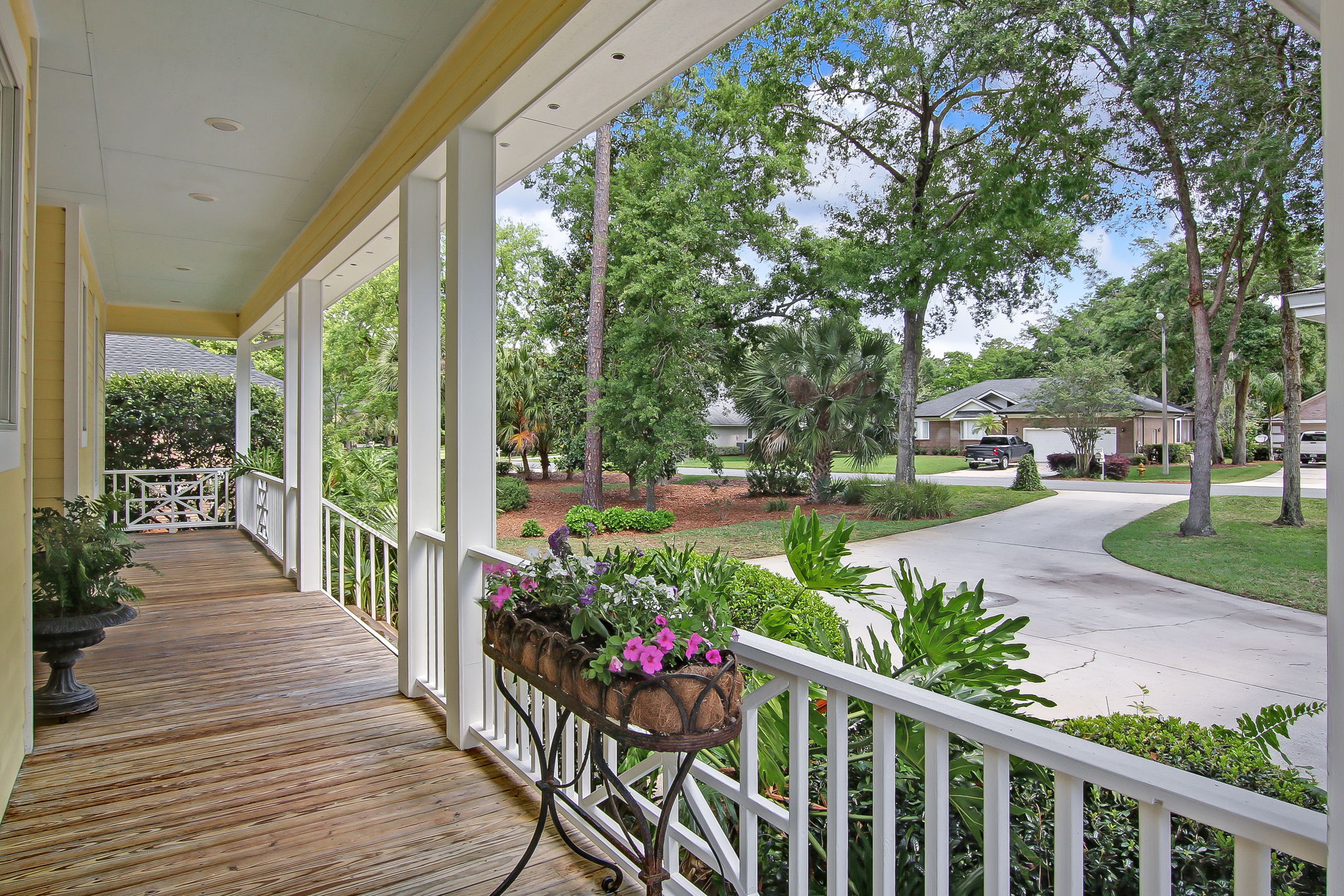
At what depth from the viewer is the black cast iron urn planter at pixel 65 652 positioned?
9.95 ft

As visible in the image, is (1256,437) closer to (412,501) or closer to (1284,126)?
(1284,126)

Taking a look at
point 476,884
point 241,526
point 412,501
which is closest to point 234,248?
point 412,501

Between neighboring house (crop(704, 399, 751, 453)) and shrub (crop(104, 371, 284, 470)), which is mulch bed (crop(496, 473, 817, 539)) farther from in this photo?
shrub (crop(104, 371, 284, 470))

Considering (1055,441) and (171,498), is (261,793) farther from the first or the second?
(171,498)

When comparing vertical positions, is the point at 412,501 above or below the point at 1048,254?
below

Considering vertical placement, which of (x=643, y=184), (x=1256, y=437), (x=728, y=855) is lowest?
(x=728, y=855)

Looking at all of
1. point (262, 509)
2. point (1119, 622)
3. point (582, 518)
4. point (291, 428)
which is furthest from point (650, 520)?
point (1119, 622)

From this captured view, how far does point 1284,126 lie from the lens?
1.99 meters

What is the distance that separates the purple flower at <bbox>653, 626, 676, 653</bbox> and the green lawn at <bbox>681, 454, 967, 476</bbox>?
2.43 metres

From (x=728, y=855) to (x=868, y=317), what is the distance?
4.20 metres

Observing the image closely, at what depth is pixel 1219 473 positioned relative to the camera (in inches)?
84.6

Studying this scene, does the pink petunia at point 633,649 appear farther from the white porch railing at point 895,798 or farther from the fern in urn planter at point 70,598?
the fern in urn planter at point 70,598

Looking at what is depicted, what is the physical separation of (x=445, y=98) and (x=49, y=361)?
10.9 ft

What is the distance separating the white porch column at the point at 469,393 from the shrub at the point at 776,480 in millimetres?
3188
